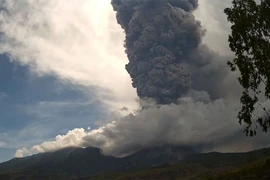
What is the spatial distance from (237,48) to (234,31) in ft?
7.38

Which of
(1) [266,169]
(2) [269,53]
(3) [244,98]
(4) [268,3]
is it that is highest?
(4) [268,3]

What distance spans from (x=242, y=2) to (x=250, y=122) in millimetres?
16004

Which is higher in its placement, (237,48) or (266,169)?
(237,48)

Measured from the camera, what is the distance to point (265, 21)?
44.2 m

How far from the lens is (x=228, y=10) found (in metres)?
46.2

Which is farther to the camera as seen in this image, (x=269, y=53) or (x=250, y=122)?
(x=250, y=122)

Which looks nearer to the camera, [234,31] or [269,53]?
[269,53]

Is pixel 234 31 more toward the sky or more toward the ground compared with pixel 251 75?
more toward the sky

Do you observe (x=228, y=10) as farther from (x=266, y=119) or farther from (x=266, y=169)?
(x=266, y=169)

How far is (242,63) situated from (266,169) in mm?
13554

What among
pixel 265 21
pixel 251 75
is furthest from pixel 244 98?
pixel 265 21

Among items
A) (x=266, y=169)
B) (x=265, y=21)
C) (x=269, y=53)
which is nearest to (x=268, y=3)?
(x=265, y=21)

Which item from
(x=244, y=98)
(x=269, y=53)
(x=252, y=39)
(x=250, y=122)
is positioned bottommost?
(x=250, y=122)

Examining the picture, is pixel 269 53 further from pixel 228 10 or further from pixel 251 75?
pixel 228 10
